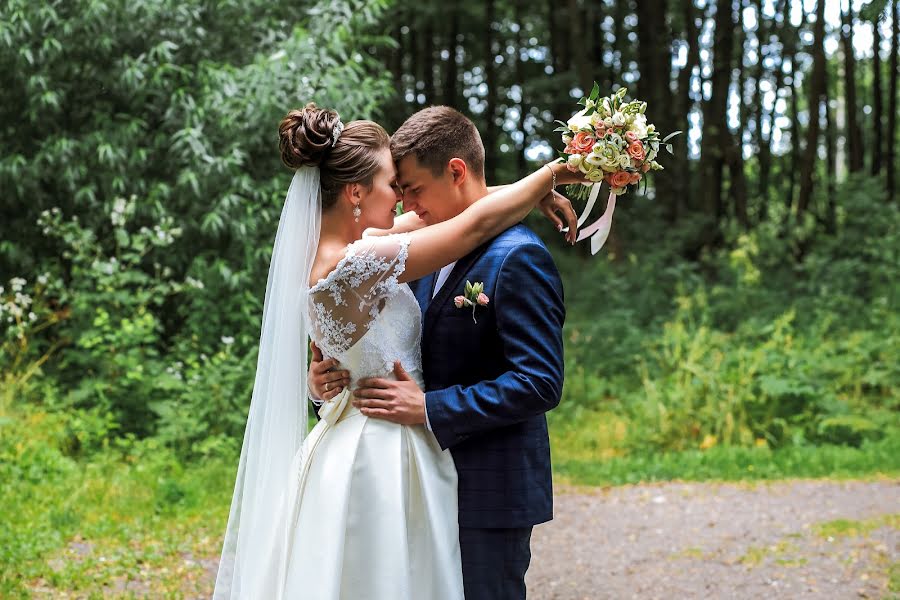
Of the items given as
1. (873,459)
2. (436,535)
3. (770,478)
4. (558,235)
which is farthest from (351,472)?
(558,235)

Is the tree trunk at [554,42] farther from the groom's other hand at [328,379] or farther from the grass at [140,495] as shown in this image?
the groom's other hand at [328,379]

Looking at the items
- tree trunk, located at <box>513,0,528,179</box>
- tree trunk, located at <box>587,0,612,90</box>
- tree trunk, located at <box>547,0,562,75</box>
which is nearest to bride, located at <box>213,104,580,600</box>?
tree trunk, located at <box>587,0,612,90</box>

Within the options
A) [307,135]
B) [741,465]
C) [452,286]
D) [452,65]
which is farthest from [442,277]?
[452,65]

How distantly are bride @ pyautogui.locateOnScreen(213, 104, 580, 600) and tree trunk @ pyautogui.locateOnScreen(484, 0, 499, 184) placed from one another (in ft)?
53.2

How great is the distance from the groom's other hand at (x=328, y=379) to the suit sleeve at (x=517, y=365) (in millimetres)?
317

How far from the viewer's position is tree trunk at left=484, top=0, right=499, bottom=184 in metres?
19.0

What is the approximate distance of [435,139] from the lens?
283cm

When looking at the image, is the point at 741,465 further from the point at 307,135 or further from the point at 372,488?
the point at 307,135

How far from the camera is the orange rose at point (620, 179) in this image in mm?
2805

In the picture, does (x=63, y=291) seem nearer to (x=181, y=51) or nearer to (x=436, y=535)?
(x=181, y=51)

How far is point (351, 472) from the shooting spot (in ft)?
9.14

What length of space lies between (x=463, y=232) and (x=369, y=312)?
0.35 meters

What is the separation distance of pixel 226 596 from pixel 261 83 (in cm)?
608

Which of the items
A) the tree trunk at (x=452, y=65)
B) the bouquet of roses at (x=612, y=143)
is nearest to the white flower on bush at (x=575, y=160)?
the bouquet of roses at (x=612, y=143)
